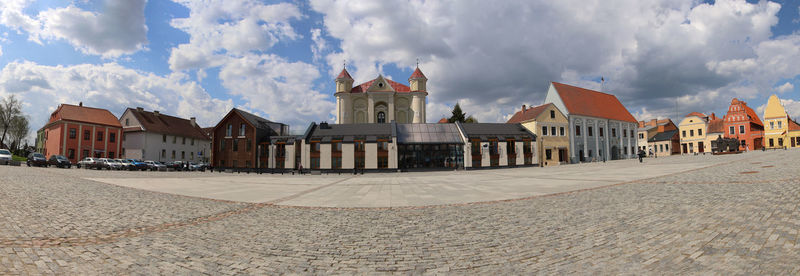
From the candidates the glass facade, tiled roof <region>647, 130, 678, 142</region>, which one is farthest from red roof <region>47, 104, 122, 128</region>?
tiled roof <region>647, 130, 678, 142</region>

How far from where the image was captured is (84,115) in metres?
49.0

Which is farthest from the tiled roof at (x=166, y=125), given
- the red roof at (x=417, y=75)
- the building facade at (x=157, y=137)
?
the red roof at (x=417, y=75)

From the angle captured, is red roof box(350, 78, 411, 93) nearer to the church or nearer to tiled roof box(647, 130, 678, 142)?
the church

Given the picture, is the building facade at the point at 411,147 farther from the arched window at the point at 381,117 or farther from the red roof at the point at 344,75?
the red roof at the point at 344,75

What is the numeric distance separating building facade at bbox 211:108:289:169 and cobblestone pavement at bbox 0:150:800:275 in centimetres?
3161

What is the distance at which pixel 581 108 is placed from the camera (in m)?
49.8

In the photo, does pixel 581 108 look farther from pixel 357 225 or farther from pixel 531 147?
pixel 357 225

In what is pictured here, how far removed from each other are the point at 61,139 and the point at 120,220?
55858 millimetres

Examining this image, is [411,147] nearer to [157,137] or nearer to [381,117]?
[381,117]

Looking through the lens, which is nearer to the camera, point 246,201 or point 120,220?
point 120,220

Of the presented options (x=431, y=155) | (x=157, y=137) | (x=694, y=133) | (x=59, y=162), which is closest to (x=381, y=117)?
(x=431, y=155)

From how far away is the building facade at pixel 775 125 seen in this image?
174 feet

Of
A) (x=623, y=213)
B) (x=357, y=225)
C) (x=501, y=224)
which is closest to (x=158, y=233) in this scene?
(x=357, y=225)

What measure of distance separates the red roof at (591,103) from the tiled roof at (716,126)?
671 inches
